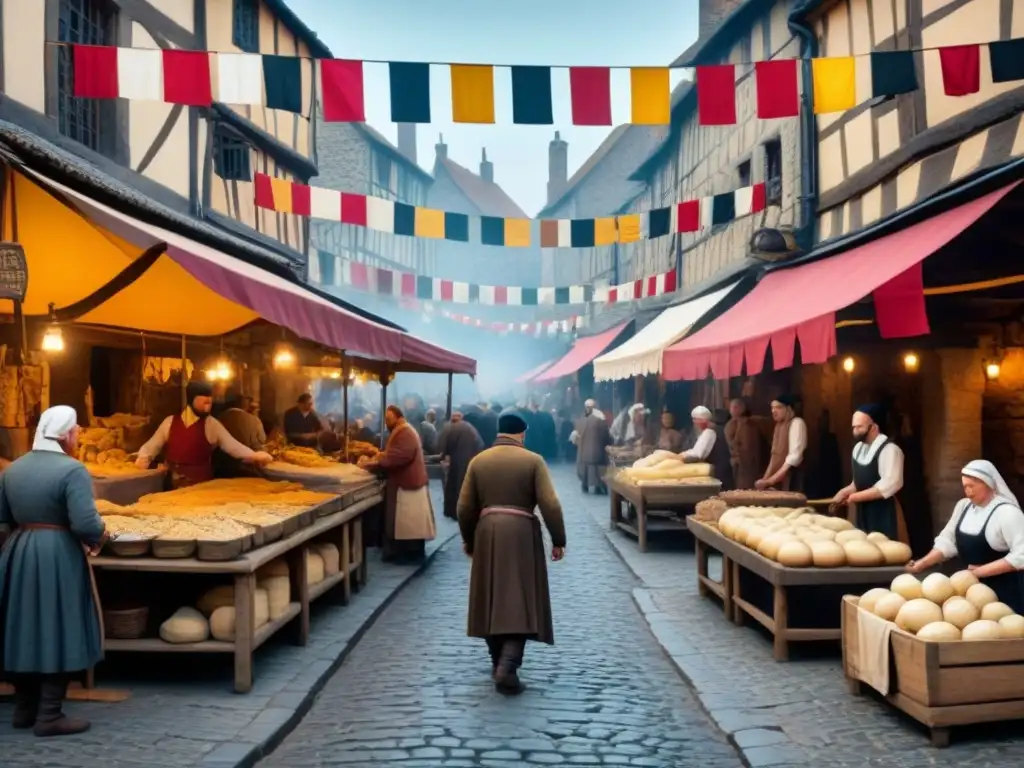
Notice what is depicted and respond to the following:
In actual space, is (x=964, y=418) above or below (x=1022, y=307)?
below

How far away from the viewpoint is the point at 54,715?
5141 millimetres

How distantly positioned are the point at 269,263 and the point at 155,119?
88.9 inches

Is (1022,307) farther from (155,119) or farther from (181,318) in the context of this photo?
(155,119)

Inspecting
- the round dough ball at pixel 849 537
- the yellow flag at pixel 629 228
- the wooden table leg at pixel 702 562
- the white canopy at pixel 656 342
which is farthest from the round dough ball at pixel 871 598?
the yellow flag at pixel 629 228

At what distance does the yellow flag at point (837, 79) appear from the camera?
941 cm

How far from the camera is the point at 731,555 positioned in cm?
779

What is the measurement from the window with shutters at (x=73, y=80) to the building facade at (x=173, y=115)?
0.03ft

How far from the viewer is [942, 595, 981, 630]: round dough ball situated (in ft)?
17.2

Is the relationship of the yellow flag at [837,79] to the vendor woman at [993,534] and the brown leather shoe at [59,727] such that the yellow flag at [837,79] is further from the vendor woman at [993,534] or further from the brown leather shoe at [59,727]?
the brown leather shoe at [59,727]

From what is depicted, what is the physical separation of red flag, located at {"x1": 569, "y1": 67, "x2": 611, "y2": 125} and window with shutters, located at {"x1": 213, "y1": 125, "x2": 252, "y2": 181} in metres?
6.04

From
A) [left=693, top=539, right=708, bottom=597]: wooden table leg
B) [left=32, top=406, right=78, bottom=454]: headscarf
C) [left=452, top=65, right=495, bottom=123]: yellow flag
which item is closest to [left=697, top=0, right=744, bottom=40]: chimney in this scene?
[left=452, top=65, right=495, bottom=123]: yellow flag

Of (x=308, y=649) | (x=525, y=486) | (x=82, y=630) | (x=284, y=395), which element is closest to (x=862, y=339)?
(x=525, y=486)

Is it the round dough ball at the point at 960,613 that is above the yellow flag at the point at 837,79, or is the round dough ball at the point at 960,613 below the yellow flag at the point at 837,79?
below

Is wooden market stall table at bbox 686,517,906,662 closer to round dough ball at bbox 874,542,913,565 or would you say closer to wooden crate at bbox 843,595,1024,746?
round dough ball at bbox 874,542,913,565
